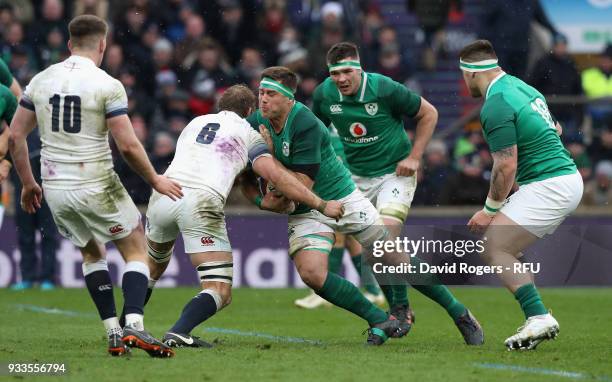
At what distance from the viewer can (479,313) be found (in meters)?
12.3

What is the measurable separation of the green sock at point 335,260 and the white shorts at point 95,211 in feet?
14.6

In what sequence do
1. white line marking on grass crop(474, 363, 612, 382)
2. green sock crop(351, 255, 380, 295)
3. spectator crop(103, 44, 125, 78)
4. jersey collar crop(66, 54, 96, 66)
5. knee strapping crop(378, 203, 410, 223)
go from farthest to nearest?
spectator crop(103, 44, 125, 78)
green sock crop(351, 255, 380, 295)
knee strapping crop(378, 203, 410, 223)
jersey collar crop(66, 54, 96, 66)
white line marking on grass crop(474, 363, 612, 382)

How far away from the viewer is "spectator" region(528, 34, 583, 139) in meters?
17.2

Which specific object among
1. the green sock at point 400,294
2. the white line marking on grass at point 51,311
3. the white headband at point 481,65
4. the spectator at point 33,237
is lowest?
the spectator at point 33,237

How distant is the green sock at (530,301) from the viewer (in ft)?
27.8

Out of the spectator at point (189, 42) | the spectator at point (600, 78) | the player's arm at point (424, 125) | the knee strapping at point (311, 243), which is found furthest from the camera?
the spectator at point (600, 78)

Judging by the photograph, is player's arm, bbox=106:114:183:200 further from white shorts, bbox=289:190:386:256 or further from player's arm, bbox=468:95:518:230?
player's arm, bbox=468:95:518:230

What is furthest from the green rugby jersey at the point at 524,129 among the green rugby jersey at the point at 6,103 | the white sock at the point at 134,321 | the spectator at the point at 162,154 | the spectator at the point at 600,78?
the spectator at the point at 600,78

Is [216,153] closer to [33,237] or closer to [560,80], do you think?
[33,237]

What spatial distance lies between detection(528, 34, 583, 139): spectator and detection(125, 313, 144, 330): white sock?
10399 millimetres

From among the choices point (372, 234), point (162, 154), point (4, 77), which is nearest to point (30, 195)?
point (4, 77)

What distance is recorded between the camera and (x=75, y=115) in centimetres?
784

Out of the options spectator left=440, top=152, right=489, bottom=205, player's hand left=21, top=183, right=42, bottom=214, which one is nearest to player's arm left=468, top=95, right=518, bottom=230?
player's hand left=21, top=183, right=42, bottom=214

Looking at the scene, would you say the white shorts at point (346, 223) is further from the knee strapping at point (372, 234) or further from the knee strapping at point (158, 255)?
the knee strapping at point (158, 255)
